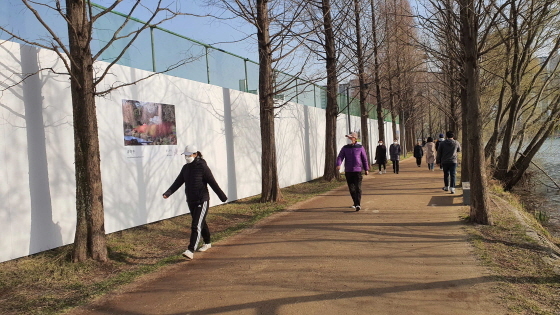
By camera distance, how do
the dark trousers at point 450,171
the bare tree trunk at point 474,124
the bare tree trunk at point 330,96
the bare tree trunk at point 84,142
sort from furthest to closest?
the bare tree trunk at point 330,96 < the dark trousers at point 450,171 < the bare tree trunk at point 474,124 < the bare tree trunk at point 84,142

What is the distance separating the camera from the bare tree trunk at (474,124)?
747 centimetres

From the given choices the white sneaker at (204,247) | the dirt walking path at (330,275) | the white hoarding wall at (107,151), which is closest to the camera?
the dirt walking path at (330,275)

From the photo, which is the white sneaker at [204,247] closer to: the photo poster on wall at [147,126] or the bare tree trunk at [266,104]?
the photo poster on wall at [147,126]

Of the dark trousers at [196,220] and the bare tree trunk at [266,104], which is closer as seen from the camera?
the dark trousers at [196,220]

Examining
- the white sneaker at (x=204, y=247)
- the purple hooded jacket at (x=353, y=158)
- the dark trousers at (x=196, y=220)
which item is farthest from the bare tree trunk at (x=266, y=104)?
the dark trousers at (x=196, y=220)

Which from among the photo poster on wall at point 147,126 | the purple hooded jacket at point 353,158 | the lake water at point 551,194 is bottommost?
the lake water at point 551,194

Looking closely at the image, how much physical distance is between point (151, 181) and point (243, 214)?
2505 mm

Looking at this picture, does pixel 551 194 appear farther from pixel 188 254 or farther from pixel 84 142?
pixel 84 142

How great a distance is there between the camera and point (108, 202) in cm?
799

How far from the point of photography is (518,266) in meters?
5.21

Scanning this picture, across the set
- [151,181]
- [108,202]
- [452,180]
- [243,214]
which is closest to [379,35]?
[452,180]

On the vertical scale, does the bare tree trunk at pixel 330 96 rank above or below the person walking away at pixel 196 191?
above

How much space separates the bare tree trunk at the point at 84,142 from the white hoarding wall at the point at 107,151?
2.87 ft

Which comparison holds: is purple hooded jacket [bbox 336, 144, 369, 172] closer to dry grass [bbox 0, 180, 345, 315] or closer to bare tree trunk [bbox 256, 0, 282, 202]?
dry grass [bbox 0, 180, 345, 315]
